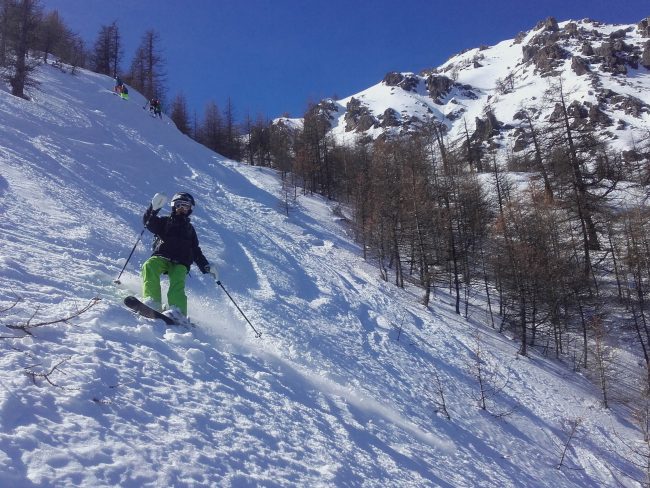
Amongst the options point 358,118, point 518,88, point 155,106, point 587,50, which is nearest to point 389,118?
point 358,118

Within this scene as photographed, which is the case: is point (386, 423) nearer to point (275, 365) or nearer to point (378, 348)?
point (275, 365)

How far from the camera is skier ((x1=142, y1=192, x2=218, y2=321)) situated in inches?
259

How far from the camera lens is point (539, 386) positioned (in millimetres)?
13492

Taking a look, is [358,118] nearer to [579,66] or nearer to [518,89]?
[518,89]

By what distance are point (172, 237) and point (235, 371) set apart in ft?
9.30

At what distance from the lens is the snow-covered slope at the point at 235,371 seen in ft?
11.8

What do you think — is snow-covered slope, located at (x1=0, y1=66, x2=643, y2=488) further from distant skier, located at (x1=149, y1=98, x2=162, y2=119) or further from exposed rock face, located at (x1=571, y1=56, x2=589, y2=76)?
exposed rock face, located at (x1=571, y1=56, x2=589, y2=76)

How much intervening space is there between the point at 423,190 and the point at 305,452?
16.3 m

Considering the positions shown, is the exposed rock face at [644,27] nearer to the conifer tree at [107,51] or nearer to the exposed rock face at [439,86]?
the exposed rock face at [439,86]

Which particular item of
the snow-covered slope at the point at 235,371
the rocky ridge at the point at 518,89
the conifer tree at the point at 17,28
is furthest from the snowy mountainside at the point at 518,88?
the snow-covered slope at the point at 235,371

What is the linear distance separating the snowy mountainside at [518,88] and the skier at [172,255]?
270 ft

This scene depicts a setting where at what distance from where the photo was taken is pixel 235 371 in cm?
568

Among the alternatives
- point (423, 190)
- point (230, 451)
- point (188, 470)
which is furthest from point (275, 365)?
point (423, 190)

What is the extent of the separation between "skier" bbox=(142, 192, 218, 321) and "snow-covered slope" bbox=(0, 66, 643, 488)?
0.48 m
